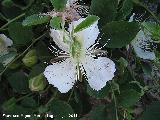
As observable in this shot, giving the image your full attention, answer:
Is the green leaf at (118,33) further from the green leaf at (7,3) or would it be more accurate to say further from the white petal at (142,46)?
the green leaf at (7,3)

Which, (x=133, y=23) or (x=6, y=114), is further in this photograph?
(x=6, y=114)

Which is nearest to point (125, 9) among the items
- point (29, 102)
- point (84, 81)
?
point (84, 81)

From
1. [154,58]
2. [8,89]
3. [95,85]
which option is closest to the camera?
[95,85]

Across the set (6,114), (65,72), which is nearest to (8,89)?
(6,114)

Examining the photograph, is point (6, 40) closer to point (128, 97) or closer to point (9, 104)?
point (9, 104)

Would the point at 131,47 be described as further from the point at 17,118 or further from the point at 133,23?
the point at 17,118

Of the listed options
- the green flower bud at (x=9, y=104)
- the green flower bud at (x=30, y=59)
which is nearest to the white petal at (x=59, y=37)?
the green flower bud at (x=30, y=59)
